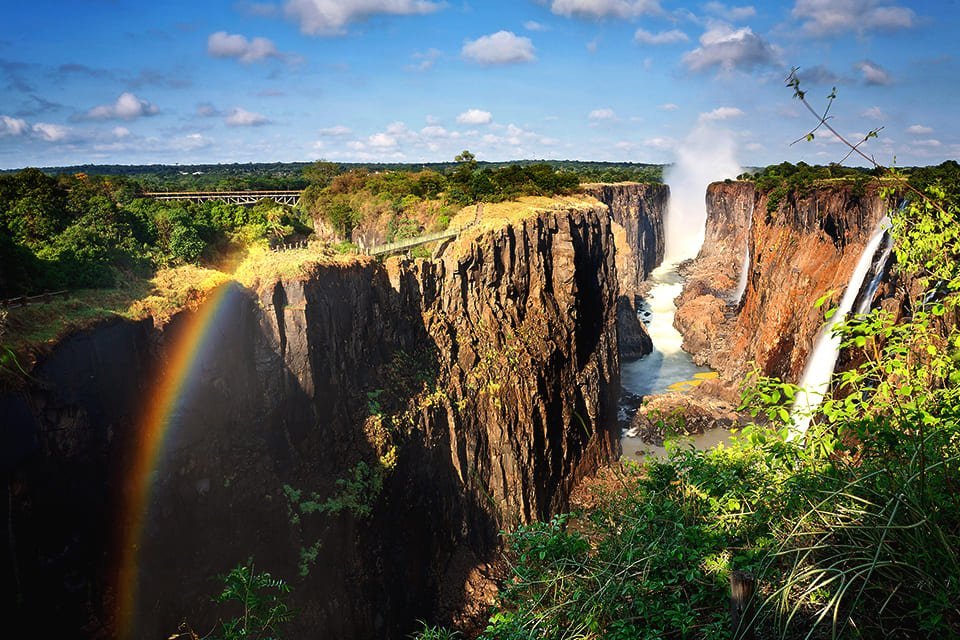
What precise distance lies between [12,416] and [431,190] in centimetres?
3039

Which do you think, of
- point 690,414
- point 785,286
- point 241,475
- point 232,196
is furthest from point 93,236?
point 785,286

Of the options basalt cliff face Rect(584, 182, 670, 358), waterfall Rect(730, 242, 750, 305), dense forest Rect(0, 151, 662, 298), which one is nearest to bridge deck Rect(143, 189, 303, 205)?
dense forest Rect(0, 151, 662, 298)

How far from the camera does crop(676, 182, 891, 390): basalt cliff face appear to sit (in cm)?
3369

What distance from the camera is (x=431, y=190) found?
38625 mm

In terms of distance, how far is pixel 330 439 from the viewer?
20.0m

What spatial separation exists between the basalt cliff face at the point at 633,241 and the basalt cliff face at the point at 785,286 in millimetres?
5660

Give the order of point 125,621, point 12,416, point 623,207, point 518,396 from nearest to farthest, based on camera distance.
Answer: point 12,416 < point 125,621 < point 518,396 < point 623,207

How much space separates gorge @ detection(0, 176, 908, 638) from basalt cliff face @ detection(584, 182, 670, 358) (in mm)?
15683

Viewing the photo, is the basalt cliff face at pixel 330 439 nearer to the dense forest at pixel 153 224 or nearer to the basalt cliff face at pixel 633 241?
the dense forest at pixel 153 224

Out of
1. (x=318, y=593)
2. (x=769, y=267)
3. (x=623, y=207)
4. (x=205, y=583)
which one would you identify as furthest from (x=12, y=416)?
(x=623, y=207)

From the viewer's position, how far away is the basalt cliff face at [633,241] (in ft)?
179

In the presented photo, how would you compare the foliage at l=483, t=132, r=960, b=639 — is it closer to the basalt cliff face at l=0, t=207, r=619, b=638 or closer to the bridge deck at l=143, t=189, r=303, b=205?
the basalt cliff face at l=0, t=207, r=619, b=638

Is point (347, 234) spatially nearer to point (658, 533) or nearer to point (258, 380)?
point (258, 380)

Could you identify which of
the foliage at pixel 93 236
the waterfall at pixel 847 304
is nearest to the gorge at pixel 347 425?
the waterfall at pixel 847 304
